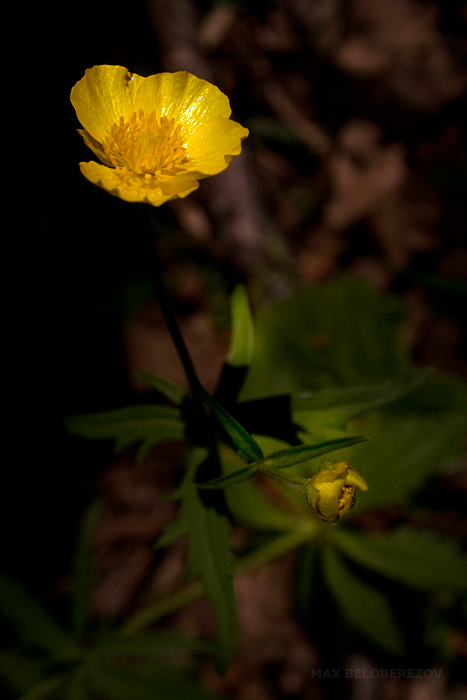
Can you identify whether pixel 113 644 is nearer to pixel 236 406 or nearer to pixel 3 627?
pixel 3 627

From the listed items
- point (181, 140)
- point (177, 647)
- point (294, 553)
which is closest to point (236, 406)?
point (181, 140)

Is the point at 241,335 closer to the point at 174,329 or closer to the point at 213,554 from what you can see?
the point at 174,329

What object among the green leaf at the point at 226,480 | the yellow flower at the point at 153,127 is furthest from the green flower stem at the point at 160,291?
the green leaf at the point at 226,480

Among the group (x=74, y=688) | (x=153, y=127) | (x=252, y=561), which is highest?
(x=153, y=127)

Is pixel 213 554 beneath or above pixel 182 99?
beneath

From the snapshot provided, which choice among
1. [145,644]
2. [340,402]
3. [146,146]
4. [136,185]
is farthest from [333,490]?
[145,644]

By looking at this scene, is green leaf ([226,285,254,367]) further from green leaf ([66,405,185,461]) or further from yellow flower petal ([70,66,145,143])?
yellow flower petal ([70,66,145,143])
